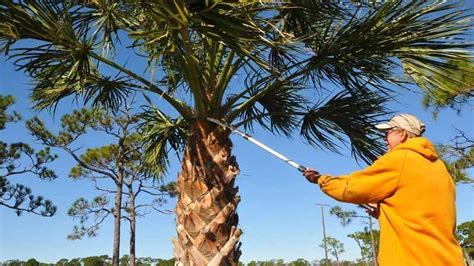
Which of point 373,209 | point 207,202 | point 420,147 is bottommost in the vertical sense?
point 373,209

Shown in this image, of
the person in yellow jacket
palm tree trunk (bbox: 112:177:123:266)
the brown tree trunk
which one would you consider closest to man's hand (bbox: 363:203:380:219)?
the person in yellow jacket

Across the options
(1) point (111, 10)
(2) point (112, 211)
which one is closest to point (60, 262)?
(2) point (112, 211)

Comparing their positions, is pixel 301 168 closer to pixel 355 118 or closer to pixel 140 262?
pixel 355 118

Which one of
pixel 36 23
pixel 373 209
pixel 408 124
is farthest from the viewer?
pixel 36 23

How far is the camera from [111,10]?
15.1 ft

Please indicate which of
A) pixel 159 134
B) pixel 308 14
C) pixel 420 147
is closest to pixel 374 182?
pixel 420 147

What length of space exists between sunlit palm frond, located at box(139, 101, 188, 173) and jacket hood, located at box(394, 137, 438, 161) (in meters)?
4.59

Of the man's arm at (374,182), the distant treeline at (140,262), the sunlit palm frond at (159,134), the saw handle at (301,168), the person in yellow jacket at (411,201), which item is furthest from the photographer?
the distant treeline at (140,262)

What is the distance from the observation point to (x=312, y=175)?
108 inches

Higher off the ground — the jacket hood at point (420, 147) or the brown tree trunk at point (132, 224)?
the brown tree trunk at point (132, 224)

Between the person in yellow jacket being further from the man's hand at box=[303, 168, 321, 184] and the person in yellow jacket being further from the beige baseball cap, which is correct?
the man's hand at box=[303, 168, 321, 184]

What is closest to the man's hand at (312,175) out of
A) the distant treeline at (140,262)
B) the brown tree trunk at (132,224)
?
the brown tree trunk at (132,224)

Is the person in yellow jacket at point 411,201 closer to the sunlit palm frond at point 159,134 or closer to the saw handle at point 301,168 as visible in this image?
the saw handle at point 301,168

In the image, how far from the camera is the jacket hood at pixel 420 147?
7.41 ft
